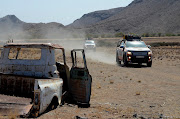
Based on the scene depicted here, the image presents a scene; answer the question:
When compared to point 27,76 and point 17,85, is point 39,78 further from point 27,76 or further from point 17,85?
point 17,85

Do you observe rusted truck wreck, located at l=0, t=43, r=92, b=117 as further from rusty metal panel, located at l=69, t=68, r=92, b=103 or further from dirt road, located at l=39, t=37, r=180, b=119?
dirt road, located at l=39, t=37, r=180, b=119

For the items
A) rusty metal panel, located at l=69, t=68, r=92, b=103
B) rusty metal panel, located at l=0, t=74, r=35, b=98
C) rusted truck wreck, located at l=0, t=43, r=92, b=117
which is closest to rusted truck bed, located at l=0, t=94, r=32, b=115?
rusted truck wreck, located at l=0, t=43, r=92, b=117

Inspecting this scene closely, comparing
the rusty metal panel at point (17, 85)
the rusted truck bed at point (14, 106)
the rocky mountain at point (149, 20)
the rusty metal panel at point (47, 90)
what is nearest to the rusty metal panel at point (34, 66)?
the rusty metal panel at point (17, 85)

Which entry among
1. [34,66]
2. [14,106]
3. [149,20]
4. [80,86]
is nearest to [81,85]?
[80,86]

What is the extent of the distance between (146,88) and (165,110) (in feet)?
12.8

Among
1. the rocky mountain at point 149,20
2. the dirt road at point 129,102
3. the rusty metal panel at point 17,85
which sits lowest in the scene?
the dirt road at point 129,102

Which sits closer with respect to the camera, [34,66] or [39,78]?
[39,78]

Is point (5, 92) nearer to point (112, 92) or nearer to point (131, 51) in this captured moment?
point (112, 92)

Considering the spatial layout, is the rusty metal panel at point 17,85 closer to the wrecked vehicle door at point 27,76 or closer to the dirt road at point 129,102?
the wrecked vehicle door at point 27,76

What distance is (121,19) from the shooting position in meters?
146

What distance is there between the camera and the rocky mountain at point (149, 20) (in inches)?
4739

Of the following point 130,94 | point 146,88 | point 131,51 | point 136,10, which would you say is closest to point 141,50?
point 131,51

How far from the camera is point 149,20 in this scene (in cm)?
13150

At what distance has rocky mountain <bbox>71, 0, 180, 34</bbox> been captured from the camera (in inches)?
4739
